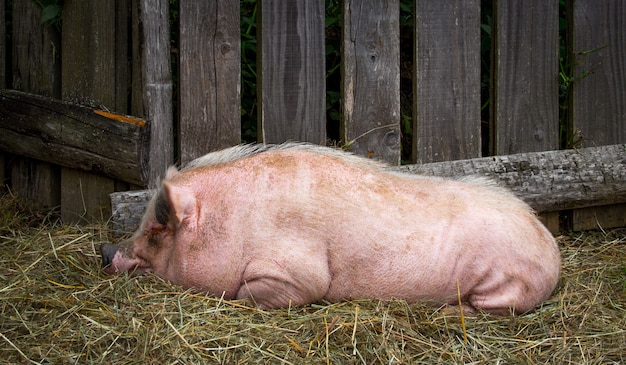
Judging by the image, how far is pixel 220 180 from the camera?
4637 mm

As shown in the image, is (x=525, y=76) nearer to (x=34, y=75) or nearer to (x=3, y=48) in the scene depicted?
(x=34, y=75)

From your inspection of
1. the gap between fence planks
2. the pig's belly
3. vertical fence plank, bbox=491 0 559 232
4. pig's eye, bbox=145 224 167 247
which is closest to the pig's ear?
pig's eye, bbox=145 224 167 247

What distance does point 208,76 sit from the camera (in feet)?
17.0

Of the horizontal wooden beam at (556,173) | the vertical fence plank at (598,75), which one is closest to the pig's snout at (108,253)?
the horizontal wooden beam at (556,173)

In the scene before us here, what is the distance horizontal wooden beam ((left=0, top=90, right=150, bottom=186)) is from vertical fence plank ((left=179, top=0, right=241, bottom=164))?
0.27m

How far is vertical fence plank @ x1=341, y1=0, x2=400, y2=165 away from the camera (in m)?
5.34

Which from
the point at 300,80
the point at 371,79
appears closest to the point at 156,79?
the point at 300,80

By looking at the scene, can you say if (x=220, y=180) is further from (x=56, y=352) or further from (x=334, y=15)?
(x=334, y=15)

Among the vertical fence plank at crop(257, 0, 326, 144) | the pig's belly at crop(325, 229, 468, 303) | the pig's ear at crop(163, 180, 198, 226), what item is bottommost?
the pig's belly at crop(325, 229, 468, 303)

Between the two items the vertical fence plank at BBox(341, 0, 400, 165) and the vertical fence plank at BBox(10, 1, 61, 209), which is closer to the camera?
the vertical fence plank at BBox(341, 0, 400, 165)

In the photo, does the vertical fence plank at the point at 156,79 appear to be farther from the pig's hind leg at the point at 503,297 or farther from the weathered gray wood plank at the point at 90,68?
the pig's hind leg at the point at 503,297

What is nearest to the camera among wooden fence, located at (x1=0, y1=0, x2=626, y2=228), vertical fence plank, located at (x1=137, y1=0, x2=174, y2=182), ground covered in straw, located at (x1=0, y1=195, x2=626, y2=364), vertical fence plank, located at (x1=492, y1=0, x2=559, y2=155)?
ground covered in straw, located at (x1=0, y1=195, x2=626, y2=364)

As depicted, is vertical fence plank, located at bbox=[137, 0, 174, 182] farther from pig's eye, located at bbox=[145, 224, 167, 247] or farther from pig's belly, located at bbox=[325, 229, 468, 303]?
pig's belly, located at bbox=[325, 229, 468, 303]

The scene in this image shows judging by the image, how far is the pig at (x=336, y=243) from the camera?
4410 millimetres
